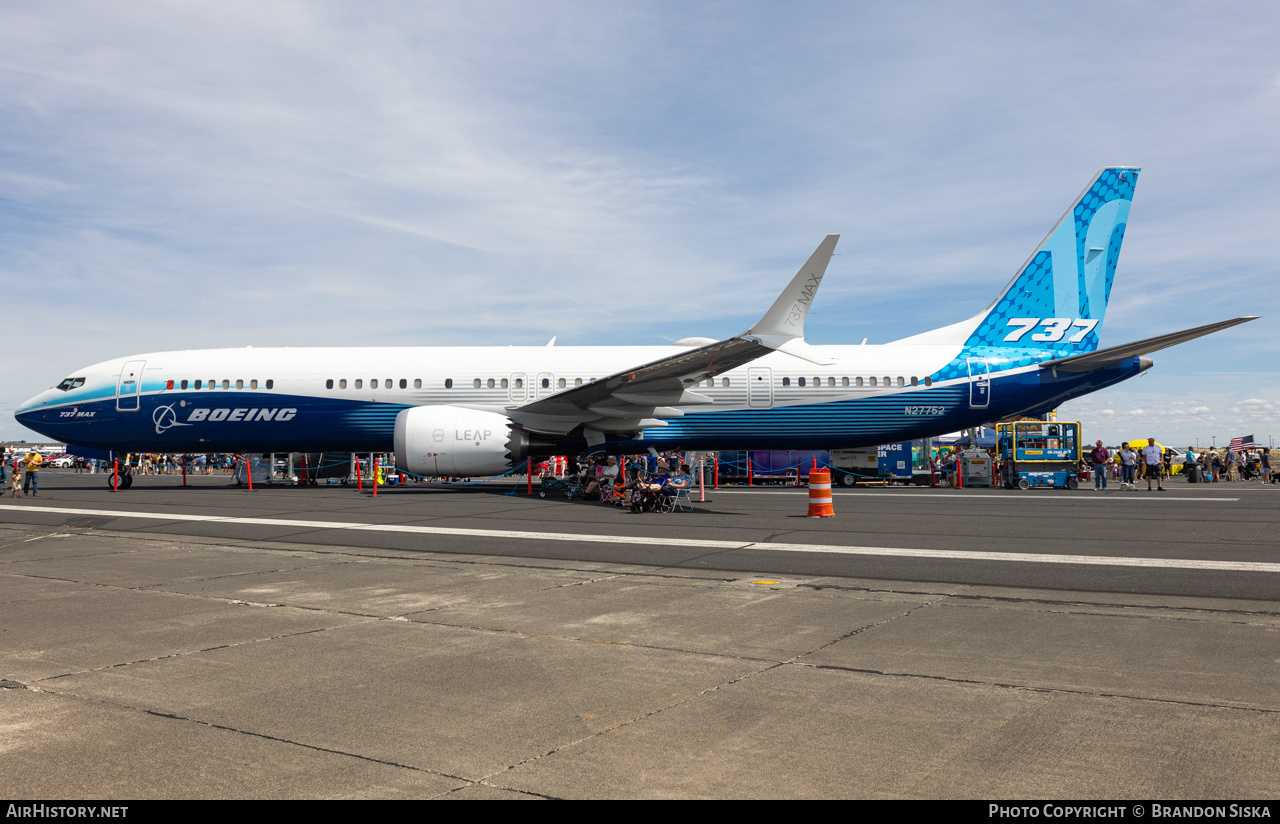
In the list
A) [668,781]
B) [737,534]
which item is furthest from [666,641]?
[737,534]

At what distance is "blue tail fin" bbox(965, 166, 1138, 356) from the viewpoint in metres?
25.1

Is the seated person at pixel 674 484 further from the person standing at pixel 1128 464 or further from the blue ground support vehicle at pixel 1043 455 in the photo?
the person standing at pixel 1128 464

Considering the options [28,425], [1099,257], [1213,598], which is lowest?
[1213,598]

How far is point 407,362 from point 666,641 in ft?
61.9

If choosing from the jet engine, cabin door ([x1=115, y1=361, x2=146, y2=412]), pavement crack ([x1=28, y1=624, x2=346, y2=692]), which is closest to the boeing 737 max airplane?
cabin door ([x1=115, y1=361, x2=146, y2=412])

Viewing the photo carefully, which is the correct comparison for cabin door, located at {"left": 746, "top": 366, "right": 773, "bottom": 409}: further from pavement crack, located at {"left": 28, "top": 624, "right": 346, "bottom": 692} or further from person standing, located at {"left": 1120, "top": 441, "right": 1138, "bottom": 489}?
pavement crack, located at {"left": 28, "top": 624, "right": 346, "bottom": 692}

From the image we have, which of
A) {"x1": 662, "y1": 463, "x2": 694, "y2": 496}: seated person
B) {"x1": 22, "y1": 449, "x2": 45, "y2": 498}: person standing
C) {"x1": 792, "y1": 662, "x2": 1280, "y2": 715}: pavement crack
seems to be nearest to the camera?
{"x1": 792, "y1": 662, "x2": 1280, "y2": 715}: pavement crack

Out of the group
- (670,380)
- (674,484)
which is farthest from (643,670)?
(670,380)

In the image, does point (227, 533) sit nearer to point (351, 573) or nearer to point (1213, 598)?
point (351, 573)

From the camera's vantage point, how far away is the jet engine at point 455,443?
20703mm

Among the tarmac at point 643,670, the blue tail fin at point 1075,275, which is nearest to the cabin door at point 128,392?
the tarmac at point 643,670

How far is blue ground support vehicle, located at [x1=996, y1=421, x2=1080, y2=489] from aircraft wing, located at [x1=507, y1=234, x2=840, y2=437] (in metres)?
8.21

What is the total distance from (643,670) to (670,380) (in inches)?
600

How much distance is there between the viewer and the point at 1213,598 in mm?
7629
